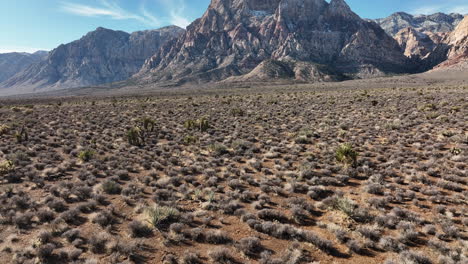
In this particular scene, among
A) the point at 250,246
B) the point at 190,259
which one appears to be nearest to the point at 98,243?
the point at 190,259

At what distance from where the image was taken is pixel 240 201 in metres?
9.38

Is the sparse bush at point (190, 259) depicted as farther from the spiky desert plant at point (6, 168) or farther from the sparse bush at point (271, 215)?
the spiky desert plant at point (6, 168)

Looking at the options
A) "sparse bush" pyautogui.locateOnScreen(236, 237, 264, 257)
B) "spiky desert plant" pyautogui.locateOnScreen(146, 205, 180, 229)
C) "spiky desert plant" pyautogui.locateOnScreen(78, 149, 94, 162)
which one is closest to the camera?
"sparse bush" pyautogui.locateOnScreen(236, 237, 264, 257)

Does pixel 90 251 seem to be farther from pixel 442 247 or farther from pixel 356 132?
pixel 356 132

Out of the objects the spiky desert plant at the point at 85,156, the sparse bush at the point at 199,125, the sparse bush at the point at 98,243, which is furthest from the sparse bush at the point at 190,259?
the sparse bush at the point at 199,125

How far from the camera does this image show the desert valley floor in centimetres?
644

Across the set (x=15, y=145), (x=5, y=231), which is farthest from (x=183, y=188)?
(x=15, y=145)

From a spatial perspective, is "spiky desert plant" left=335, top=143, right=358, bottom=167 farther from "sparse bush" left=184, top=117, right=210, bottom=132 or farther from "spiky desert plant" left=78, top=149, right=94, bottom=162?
"spiky desert plant" left=78, top=149, right=94, bottom=162

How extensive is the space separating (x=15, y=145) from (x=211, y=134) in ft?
45.4

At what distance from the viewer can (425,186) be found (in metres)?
9.79

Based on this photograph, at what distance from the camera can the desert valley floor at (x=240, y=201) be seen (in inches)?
253

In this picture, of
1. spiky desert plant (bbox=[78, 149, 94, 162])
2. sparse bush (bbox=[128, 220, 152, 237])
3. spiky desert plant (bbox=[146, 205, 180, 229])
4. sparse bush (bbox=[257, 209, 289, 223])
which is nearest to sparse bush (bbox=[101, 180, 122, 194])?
spiky desert plant (bbox=[146, 205, 180, 229])

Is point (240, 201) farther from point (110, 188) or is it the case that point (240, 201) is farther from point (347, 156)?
point (347, 156)

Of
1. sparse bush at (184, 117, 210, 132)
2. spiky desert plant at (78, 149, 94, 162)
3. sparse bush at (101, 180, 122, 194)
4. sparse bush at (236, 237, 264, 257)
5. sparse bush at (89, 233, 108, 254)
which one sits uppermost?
sparse bush at (184, 117, 210, 132)
